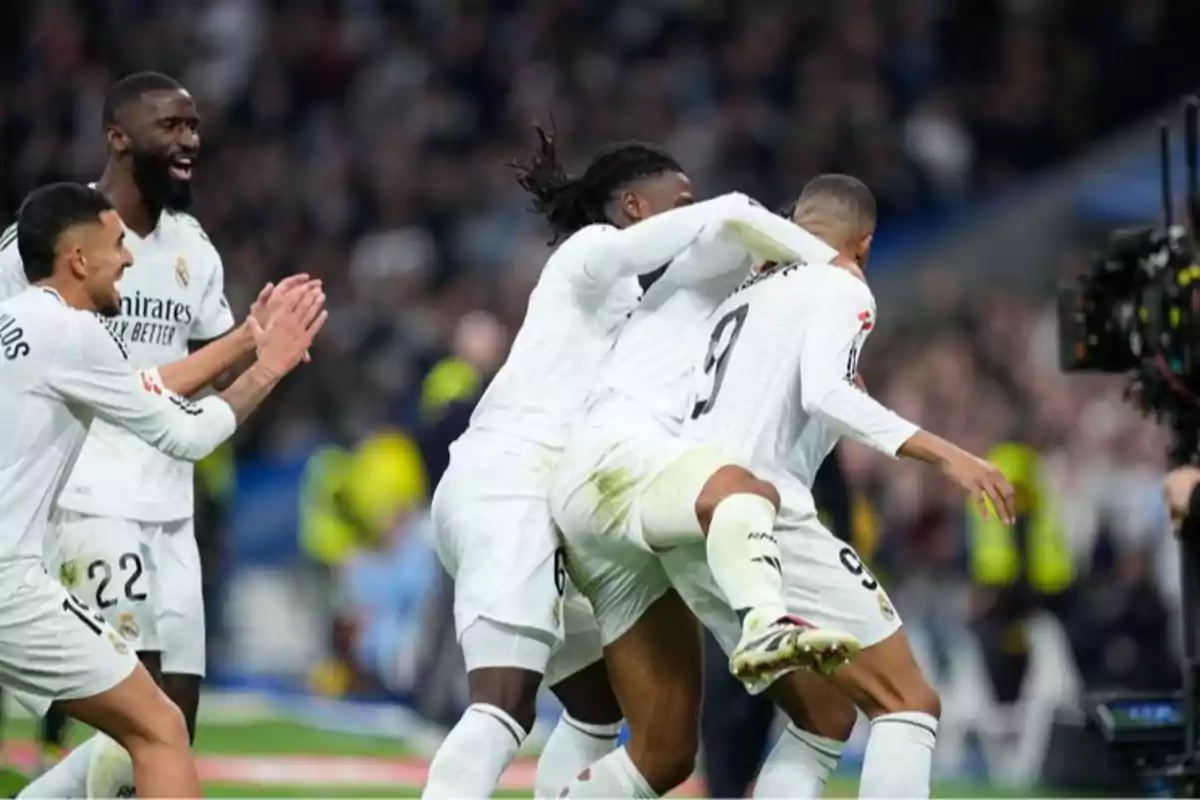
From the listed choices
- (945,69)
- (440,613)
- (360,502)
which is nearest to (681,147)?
(945,69)

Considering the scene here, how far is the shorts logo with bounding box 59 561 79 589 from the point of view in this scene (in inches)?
318

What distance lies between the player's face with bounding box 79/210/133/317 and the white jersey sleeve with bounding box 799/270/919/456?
2.09m

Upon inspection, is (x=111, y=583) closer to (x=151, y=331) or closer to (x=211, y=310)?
(x=151, y=331)

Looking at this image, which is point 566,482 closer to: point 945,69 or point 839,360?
point 839,360

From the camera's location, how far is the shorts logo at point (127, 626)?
8.06m

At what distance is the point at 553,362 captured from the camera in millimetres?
7883

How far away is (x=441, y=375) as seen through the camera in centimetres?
1339

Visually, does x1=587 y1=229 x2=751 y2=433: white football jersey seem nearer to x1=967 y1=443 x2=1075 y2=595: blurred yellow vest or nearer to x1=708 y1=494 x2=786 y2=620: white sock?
x1=708 y1=494 x2=786 y2=620: white sock

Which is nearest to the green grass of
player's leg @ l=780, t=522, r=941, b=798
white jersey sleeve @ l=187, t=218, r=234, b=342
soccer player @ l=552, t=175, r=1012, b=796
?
white jersey sleeve @ l=187, t=218, r=234, b=342

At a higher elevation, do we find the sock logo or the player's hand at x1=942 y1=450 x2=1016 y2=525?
the player's hand at x1=942 y1=450 x2=1016 y2=525

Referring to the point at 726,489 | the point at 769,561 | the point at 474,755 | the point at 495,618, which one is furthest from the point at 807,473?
the point at 474,755

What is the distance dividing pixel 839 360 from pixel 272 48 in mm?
14713

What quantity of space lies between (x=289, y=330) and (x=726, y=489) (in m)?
1.64

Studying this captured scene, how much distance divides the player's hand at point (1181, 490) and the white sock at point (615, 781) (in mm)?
2409
